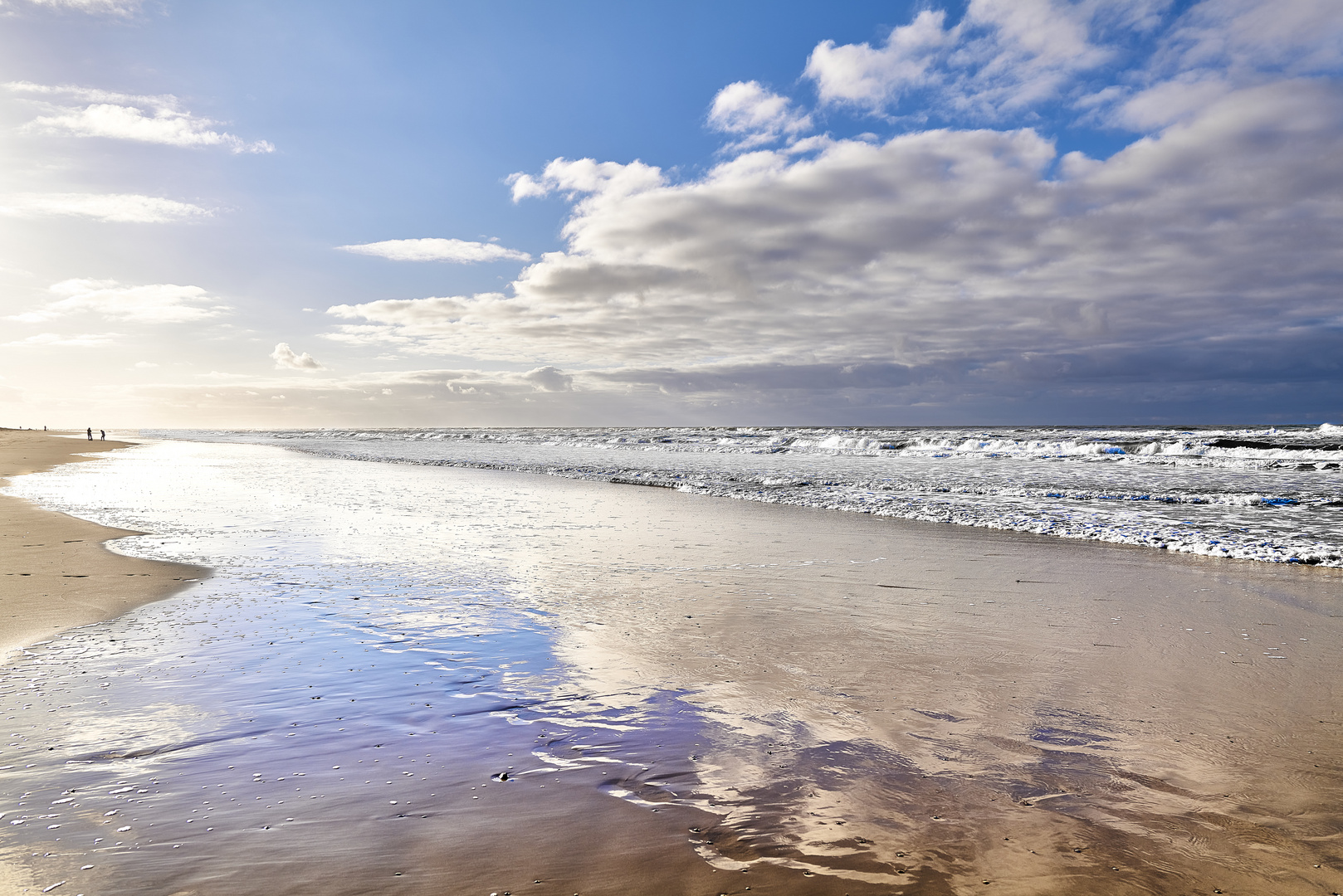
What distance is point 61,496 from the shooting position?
53.8ft

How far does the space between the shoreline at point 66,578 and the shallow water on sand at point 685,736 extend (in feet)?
1.41

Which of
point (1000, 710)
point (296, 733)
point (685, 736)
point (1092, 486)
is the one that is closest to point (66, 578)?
point (296, 733)

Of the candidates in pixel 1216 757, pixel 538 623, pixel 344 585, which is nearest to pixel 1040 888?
pixel 1216 757

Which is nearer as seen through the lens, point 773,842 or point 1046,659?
point 773,842

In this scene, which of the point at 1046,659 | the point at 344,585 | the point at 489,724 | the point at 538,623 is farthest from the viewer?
the point at 344,585

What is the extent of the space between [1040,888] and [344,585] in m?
7.09

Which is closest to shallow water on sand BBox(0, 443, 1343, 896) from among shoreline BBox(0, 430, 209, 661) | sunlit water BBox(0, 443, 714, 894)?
sunlit water BBox(0, 443, 714, 894)

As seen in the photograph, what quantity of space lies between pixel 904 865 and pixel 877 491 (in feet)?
55.0

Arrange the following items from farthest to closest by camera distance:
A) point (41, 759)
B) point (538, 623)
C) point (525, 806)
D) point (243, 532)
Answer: point (243, 532)
point (538, 623)
point (41, 759)
point (525, 806)

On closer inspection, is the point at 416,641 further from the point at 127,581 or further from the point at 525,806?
the point at 127,581

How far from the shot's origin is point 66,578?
309 inches

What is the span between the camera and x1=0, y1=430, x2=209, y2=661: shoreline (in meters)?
6.21

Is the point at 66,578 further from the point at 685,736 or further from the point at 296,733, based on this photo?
the point at 685,736

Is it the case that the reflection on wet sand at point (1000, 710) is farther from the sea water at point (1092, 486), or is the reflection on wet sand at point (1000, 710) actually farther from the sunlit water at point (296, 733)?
the sea water at point (1092, 486)
